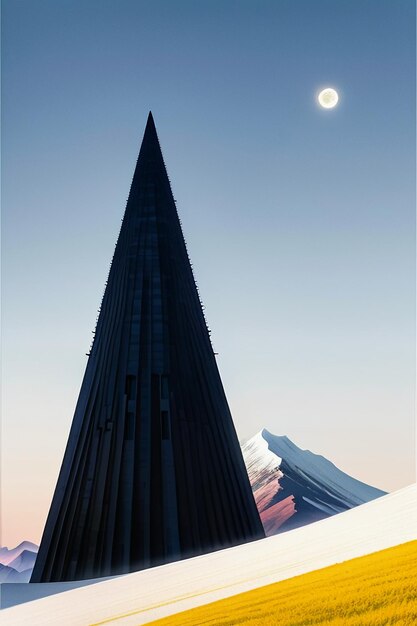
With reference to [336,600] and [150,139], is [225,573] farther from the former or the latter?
[150,139]

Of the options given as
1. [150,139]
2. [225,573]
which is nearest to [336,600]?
[225,573]

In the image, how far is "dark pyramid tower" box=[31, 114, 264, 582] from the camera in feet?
96.5

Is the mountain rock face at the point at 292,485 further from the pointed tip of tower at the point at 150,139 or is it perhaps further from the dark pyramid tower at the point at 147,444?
the pointed tip of tower at the point at 150,139

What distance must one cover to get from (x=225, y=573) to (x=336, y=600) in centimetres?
871

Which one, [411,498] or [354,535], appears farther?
[411,498]

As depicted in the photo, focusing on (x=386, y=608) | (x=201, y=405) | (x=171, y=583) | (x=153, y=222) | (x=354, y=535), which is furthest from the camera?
(x=153, y=222)

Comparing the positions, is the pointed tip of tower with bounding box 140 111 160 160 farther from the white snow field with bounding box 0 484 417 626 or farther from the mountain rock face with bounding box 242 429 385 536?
the mountain rock face with bounding box 242 429 385 536

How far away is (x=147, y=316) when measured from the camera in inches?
1409

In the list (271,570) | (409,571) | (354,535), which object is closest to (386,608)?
(409,571)

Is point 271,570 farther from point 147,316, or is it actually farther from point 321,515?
point 321,515

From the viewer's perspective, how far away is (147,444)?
3122cm

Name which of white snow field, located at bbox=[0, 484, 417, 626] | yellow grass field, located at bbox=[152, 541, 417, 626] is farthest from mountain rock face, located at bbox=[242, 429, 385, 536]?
yellow grass field, located at bbox=[152, 541, 417, 626]

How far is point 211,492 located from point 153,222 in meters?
19.9

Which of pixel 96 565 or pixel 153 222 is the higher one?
pixel 153 222
